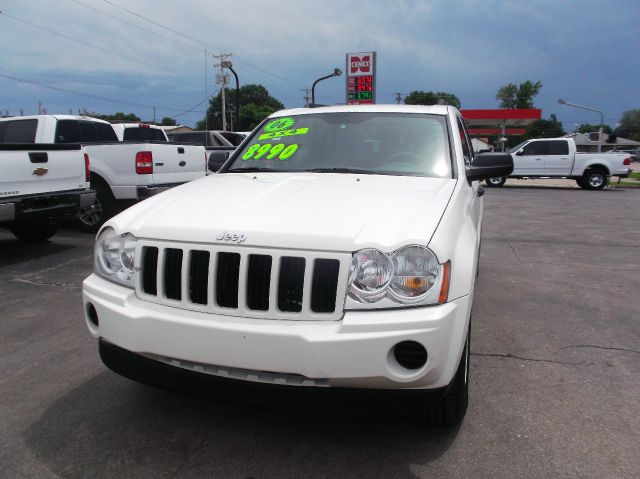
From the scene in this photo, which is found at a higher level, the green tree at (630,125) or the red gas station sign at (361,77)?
the green tree at (630,125)

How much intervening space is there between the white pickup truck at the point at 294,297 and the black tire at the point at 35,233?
6066 mm

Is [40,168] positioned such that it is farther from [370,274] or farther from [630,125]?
[630,125]

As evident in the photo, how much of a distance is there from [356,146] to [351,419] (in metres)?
1.87

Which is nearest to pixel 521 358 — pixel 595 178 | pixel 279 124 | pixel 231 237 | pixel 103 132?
pixel 231 237

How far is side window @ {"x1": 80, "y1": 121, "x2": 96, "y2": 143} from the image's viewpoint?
32.8 feet

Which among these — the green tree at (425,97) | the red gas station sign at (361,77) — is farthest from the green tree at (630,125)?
the red gas station sign at (361,77)

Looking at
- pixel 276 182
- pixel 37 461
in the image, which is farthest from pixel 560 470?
pixel 37 461

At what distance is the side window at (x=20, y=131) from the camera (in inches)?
358

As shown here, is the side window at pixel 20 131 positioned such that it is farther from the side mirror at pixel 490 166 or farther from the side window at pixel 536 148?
the side window at pixel 536 148

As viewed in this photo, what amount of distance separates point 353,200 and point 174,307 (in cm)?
103

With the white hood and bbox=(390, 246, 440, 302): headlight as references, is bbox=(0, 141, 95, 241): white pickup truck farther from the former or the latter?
bbox=(390, 246, 440, 302): headlight

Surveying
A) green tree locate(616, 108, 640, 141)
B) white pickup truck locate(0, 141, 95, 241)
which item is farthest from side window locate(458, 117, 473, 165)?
green tree locate(616, 108, 640, 141)

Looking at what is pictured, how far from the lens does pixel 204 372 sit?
7.48ft

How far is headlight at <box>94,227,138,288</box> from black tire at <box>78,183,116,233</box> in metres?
6.45
